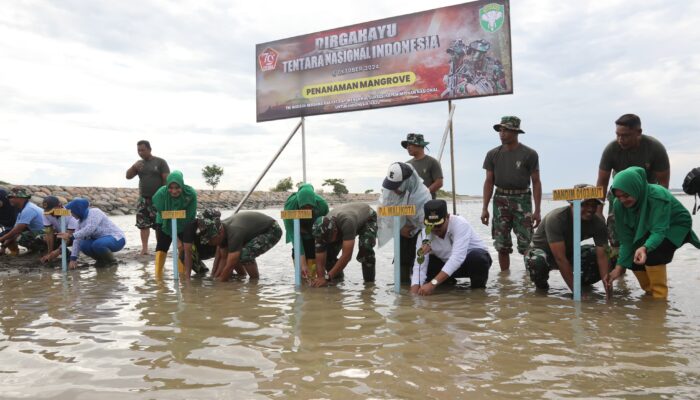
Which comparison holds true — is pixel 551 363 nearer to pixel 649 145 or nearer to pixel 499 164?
pixel 649 145

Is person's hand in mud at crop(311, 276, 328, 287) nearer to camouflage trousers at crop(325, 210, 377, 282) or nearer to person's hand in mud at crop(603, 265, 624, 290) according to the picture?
camouflage trousers at crop(325, 210, 377, 282)

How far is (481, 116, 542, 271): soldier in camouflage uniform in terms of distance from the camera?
18.7 ft

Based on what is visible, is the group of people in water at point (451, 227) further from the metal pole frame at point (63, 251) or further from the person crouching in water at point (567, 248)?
the metal pole frame at point (63, 251)

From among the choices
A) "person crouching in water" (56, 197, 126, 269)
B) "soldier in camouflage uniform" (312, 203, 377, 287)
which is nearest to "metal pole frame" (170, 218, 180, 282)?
"soldier in camouflage uniform" (312, 203, 377, 287)

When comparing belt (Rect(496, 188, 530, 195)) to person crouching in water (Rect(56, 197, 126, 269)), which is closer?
belt (Rect(496, 188, 530, 195))

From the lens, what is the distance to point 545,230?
473cm

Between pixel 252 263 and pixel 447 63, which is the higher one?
pixel 447 63

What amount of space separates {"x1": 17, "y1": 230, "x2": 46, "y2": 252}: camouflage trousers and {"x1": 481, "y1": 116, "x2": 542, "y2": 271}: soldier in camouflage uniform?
709cm

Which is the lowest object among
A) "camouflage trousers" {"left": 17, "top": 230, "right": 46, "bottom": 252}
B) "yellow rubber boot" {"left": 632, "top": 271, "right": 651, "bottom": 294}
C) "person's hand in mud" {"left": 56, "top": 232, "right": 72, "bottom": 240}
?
"yellow rubber boot" {"left": 632, "top": 271, "right": 651, "bottom": 294}

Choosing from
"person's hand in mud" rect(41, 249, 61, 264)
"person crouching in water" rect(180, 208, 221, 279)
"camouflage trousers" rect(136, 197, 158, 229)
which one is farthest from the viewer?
"camouflage trousers" rect(136, 197, 158, 229)

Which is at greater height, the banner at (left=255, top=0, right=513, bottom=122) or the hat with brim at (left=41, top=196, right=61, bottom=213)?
the banner at (left=255, top=0, right=513, bottom=122)

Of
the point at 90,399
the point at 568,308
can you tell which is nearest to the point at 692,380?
the point at 568,308

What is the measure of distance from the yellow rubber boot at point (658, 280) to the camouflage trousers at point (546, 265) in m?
0.58

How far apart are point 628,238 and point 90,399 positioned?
4126 millimetres
